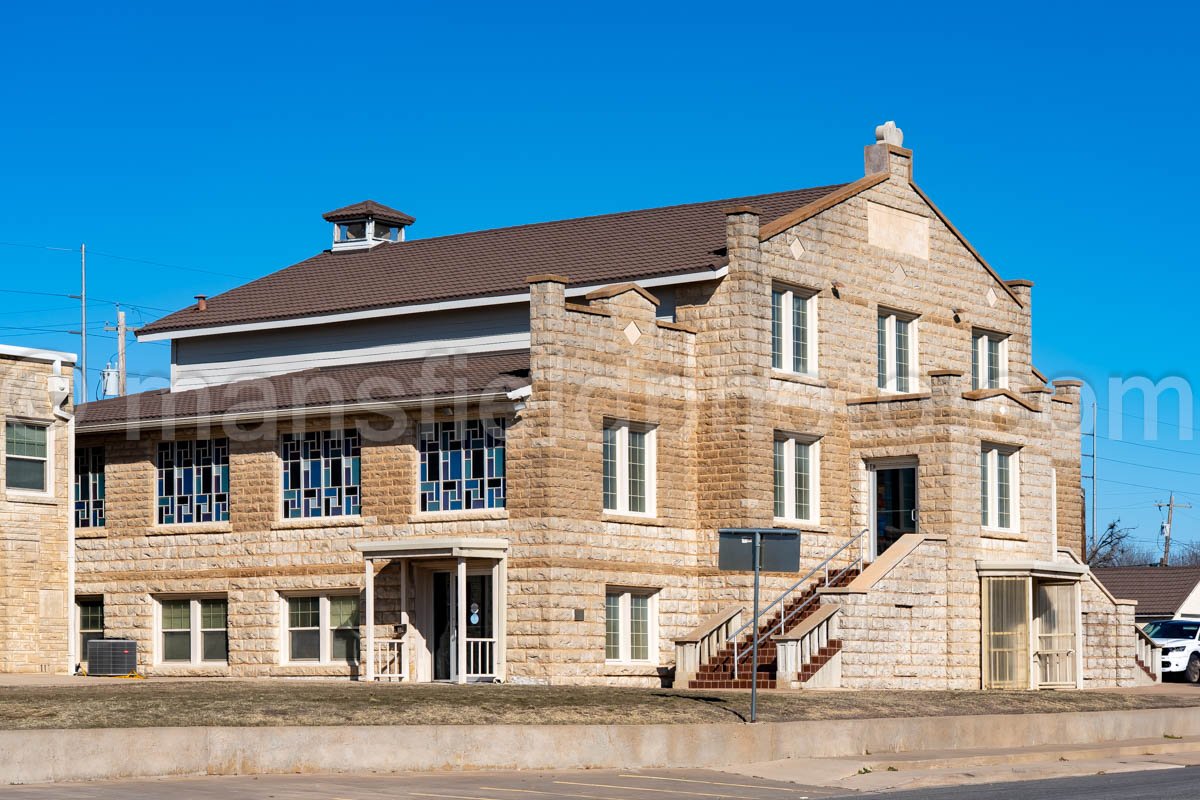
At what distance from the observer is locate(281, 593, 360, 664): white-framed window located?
36062 mm

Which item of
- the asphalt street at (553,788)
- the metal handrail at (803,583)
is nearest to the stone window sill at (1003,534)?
the metal handrail at (803,583)

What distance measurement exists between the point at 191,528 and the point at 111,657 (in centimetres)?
368

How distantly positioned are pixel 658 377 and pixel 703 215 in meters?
6.14

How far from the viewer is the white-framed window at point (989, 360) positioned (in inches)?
1684

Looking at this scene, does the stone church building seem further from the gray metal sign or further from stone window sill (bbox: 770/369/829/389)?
the gray metal sign

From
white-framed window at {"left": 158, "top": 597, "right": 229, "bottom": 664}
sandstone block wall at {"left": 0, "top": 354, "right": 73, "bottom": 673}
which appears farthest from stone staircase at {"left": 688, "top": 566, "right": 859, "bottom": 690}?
sandstone block wall at {"left": 0, "top": 354, "right": 73, "bottom": 673}

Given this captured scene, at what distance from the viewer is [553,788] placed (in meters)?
20.0

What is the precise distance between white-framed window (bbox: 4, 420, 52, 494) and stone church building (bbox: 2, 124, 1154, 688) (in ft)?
8.79

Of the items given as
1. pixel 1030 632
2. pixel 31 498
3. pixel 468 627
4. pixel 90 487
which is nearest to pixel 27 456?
pixel 31 498

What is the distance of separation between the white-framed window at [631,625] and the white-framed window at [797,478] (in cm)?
327

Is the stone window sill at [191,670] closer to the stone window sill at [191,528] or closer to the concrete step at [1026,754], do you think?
the stone window sill at [191,528]

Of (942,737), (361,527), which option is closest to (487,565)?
(361,527)

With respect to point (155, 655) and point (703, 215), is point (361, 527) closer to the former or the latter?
point (155, 655)

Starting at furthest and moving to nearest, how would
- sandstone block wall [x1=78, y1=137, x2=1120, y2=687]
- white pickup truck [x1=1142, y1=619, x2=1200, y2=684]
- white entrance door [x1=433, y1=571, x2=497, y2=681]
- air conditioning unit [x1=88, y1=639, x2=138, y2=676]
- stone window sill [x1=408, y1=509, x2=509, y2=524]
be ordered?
white pickup truck [x1=1142, y1=619, x2=1200, y2=684] → air conditioning unit [x1=88, y1=639, x2=138, y2=676] → stone window sill [x1=408, y1=509, x2=509, y2=524] → white entrance door [x1=433, y1=571, x2=497, y2=681] → sandstone block wall [x1=78, y1=137, x2=1120, y2=687]
